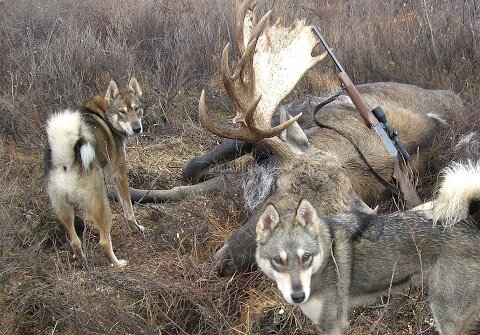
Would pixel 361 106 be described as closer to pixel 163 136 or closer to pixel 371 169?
pixel 371 169

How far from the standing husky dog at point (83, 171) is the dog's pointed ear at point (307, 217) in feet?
5.84

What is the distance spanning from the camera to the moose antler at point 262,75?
15.5ft

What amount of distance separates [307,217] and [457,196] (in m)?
0.82

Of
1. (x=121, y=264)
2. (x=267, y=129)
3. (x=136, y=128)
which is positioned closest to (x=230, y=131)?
(x=267, y=129)

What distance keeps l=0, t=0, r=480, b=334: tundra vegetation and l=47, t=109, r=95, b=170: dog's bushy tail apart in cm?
57

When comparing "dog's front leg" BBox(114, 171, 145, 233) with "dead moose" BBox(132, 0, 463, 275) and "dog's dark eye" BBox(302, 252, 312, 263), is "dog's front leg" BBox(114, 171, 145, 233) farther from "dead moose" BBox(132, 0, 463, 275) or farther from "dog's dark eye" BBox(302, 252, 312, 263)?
"dog's dark eye" BBox(302, 252, 312, 263)

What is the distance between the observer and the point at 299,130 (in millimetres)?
5270

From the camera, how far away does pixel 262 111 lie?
509 cm

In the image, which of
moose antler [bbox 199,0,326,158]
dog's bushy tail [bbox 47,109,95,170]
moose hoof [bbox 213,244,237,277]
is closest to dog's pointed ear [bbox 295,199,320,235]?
moose hoof [bbox 213,244,237,277]

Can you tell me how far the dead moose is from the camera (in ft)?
15.3

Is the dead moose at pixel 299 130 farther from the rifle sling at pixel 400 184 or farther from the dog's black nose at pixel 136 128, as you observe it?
the dog's black nose at pixel 136 128

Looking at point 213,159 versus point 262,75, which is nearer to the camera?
point 262,75

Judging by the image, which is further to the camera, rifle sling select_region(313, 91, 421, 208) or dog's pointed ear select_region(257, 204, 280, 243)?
rifle sling select_region(313, 91, 421, 208)

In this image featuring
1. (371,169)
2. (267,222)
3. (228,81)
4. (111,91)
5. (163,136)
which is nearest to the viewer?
(267,222)
